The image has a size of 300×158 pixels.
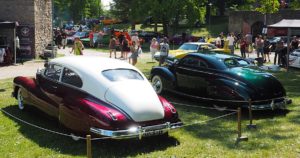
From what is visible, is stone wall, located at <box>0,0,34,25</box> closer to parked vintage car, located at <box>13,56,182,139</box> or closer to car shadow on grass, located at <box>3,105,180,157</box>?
parked vintage car, located at <box>13,56,182,139</box>

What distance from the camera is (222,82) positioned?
35.1ft

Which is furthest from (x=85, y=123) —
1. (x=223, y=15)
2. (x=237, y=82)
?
(x=223, y=15)

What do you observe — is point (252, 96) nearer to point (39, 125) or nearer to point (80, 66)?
point (80, 66)

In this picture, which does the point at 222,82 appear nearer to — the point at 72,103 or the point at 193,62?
the point at 193,62

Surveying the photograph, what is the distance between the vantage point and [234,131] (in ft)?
30.2

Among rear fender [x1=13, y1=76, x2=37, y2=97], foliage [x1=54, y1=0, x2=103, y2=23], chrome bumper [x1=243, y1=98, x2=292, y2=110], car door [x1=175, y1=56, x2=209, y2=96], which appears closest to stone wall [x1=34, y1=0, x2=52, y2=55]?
rear fender [x1=13, y1=76, x2=37, y2=97]

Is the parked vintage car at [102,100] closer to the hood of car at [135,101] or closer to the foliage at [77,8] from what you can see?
the hood of car at [135,101]

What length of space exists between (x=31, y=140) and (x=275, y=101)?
5.99m

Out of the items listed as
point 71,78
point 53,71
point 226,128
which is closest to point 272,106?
point 226,128

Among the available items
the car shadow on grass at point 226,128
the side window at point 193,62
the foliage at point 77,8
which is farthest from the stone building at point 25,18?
the foliage at point 77,8

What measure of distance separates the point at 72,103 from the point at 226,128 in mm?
3550

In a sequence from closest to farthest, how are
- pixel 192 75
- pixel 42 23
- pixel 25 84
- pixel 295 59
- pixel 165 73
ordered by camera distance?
1. pixel 25 84
2. pixel 192 75
3. pixel 165 73
4. pixel 295 59
5. pixel 42 23

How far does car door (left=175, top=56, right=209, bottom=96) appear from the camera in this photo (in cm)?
1145

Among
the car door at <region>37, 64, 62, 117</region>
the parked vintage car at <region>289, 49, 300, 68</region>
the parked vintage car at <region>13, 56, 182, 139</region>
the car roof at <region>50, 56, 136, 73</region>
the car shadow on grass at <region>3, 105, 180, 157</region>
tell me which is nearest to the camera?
the parked vintage car at <region>13, 56, 182, 139</region>
